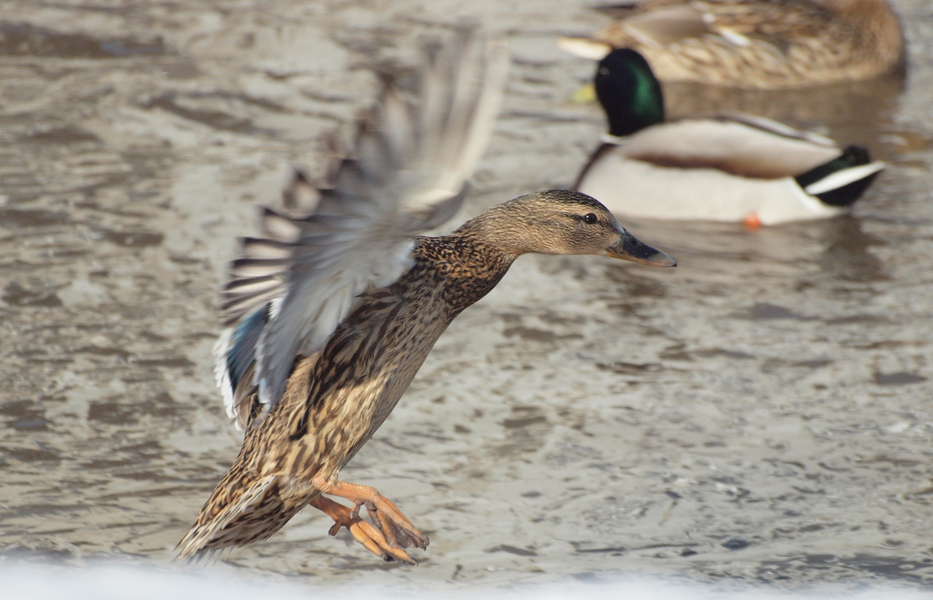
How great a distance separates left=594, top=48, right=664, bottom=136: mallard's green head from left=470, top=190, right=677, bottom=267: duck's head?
3.97 m

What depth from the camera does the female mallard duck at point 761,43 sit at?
9.66 meters

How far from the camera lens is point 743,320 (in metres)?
6.15

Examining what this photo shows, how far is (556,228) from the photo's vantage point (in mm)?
4145

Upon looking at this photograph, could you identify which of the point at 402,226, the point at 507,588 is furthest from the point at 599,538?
the point at 402,226

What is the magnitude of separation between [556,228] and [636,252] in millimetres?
Result: 272

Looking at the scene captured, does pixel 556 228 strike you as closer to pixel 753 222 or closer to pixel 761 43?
pixel 753 222

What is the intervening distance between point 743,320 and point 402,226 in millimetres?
3335

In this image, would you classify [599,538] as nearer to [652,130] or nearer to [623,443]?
[623,443]

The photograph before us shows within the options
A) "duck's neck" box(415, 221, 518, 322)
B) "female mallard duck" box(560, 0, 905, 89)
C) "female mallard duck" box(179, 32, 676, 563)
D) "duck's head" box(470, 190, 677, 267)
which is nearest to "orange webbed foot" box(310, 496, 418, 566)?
"female mallard duck" box(179, 32, 676, 563)

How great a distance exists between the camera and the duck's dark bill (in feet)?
13.4

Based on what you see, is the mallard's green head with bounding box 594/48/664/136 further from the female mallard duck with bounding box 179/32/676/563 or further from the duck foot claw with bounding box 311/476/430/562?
the duck foot claw with bounding box 311/476/430/562

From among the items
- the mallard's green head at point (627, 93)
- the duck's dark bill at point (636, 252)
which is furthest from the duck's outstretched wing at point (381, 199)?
the mallard's green head at point (627, 93)

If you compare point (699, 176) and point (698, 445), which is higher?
point (699, 176)

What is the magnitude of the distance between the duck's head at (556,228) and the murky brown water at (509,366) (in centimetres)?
66
